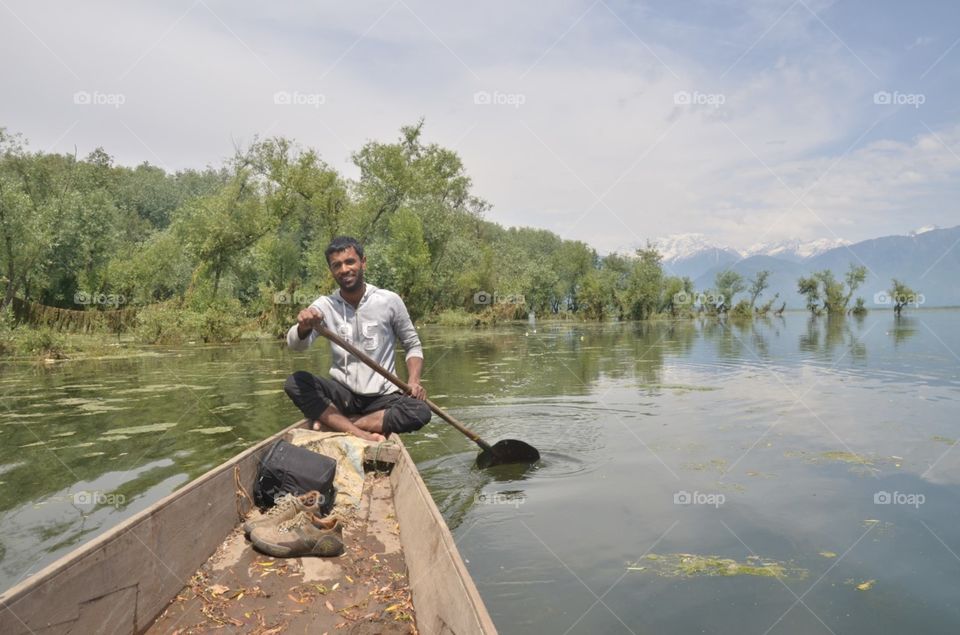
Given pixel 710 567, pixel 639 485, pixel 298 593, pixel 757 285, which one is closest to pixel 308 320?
pixel 298 593

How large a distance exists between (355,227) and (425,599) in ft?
105

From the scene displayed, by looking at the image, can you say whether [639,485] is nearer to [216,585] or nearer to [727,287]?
[216,585]

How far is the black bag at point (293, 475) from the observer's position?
4.11m

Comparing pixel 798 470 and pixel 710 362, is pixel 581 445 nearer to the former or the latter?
pixel 798 470

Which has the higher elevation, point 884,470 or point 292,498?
point 292,498

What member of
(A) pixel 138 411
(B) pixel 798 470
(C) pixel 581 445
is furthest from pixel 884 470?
(A) pixel 138 411

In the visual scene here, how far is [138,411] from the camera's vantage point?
396 inches

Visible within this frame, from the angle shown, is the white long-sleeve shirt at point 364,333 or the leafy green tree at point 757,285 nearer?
the white long-sleeve shirt at point 364,333

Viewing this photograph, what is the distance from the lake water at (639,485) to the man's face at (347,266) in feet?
7.07

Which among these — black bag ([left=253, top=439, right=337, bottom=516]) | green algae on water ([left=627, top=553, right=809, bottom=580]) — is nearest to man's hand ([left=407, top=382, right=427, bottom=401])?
black bag ([left=253, top=439, right=337, bottom=516])

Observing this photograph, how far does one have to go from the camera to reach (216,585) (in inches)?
124

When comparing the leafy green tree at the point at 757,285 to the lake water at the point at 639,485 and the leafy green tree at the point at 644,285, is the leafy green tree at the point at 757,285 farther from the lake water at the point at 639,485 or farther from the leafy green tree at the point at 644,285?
the lake water at the point at 639,485

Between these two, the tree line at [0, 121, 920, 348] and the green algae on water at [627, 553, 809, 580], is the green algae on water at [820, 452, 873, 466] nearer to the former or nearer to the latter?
the green algae on water at [627, 553, 809, 580]

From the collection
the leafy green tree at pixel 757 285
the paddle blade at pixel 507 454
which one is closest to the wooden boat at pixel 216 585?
the paddle blade at pixel 507 454
